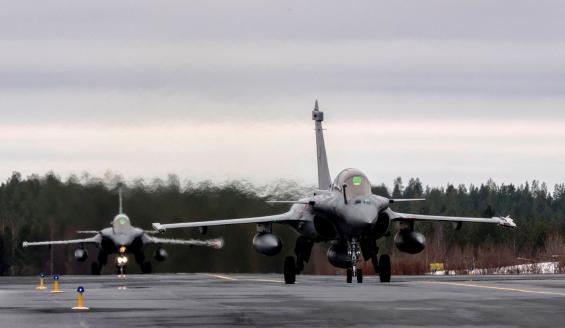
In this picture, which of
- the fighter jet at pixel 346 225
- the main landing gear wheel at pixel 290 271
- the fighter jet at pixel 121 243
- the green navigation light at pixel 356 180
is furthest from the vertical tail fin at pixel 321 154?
the fighter jet at pixel 121 243

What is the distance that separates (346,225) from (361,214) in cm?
107

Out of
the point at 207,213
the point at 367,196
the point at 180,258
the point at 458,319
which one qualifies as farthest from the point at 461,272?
the point at 458,319

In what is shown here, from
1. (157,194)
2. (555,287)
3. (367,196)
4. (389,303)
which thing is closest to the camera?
(389,303)

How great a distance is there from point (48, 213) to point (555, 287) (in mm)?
51388

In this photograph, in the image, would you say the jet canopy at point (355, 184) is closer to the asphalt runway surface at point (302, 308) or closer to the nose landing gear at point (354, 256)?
the nose landing gear at point (354, 256)

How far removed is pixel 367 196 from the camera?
1676 inches

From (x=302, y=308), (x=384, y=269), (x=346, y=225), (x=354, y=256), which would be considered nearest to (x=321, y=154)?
(x=354, y=256)

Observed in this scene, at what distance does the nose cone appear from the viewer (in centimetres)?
4212

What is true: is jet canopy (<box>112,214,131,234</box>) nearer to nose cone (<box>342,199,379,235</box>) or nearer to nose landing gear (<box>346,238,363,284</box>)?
nose landing gear (<box>346,238,363,284</box>)

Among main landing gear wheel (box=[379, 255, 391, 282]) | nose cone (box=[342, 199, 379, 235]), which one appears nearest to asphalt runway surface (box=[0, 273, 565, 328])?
nose cone (box=[342, 199, 379, 235])

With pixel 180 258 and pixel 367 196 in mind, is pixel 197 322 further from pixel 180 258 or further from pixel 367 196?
pixel 180 258

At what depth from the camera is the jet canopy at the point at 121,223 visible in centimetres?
8194

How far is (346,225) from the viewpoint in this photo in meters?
43.1

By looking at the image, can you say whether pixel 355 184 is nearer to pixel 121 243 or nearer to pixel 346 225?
pixel 346 225
